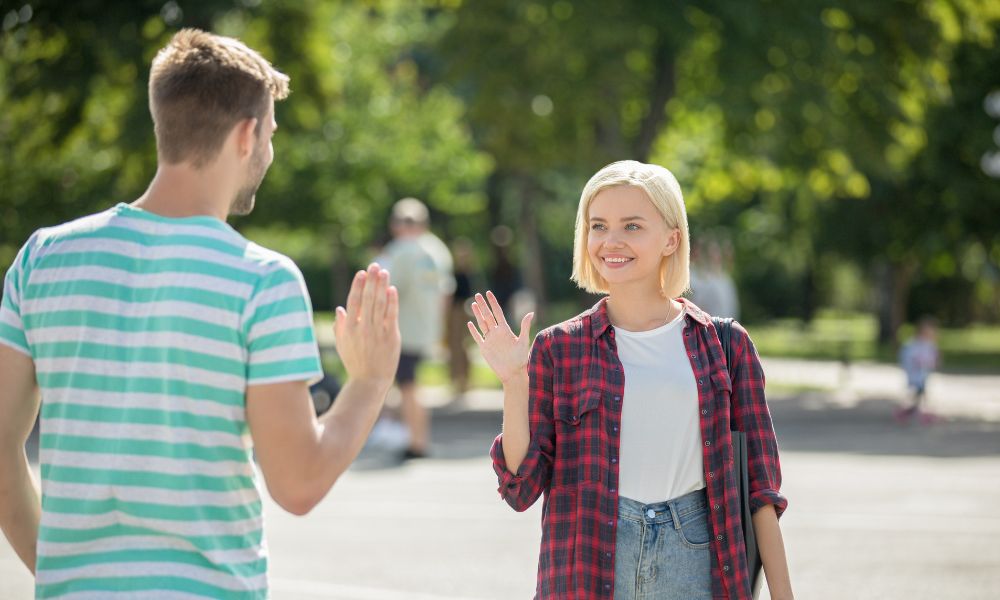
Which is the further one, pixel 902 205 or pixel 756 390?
pixel 902 205

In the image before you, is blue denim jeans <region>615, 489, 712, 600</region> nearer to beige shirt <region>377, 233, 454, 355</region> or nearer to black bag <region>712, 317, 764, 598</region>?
black bag <region>712, 317, 764, 598</region>

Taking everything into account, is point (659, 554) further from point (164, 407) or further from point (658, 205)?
point (164, 407)

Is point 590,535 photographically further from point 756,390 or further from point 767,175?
point 767,175

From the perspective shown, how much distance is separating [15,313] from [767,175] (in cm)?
2251

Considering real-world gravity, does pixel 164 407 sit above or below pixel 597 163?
below

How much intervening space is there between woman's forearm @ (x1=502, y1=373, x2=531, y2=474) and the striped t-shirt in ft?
3.36

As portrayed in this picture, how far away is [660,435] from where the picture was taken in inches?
138

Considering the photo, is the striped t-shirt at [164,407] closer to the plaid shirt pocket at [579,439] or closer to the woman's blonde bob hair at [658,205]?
the plaid shirt pocket at [579,439]

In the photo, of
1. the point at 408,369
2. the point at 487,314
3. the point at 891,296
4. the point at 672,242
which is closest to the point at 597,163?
the point at 408,369

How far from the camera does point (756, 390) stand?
359 cm

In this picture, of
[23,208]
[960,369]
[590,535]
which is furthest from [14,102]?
[960,369]

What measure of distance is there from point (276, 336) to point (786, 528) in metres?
7.24

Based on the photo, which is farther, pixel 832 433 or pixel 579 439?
pixel 832 433

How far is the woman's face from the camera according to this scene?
3.64 meters
